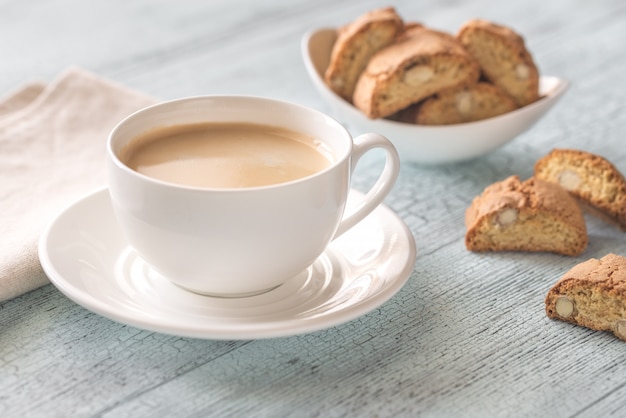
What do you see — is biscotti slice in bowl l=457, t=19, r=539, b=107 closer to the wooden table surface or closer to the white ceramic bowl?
the white ceramic bowl

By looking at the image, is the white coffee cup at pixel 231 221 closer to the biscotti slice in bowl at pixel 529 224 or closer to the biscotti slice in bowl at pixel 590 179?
the biscotti slice in bowl at pixel 529 224

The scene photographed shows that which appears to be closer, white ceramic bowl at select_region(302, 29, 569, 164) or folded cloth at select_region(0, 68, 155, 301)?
folded cloth at select_region(0, 68, 155, 301)

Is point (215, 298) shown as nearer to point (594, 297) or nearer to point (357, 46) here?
point (594, 297)

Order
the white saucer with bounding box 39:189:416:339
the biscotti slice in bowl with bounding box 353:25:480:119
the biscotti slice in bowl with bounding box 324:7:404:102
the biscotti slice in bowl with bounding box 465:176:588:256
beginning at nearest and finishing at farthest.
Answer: the white saucer with bounding box 39:189:416:339 < the biscotti slice in bowl with bounding box 465:176:588:256 < the biscotti slice in bowl with bounding box 353:25:480:119 < the biscotti slice in bowl with bounding box 324:7:404:102

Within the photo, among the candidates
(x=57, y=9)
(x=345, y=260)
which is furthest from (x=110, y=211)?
(x=57, y=9)

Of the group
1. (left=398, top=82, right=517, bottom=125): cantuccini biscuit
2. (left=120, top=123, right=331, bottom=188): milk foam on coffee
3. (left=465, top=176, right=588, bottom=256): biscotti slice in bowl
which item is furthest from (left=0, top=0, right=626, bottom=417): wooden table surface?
(left=120, top=123, right=331, bottom=188): milk foam on coffee

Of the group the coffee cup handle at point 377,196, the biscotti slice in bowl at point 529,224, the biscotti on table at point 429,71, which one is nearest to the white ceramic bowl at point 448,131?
the biscotti on table at point 429,71
